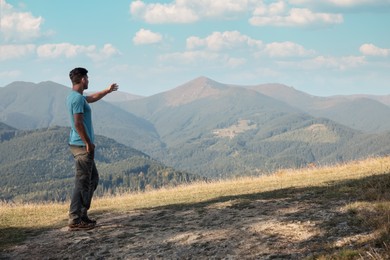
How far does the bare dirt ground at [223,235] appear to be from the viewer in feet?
22.2

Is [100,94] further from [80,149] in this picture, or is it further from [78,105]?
[80,149]

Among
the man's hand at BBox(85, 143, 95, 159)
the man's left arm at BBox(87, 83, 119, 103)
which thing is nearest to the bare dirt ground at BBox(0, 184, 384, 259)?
the man's hand at BBox(85, 143, 95, 159)

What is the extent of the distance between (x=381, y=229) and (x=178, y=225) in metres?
4.23

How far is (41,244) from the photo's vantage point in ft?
29.3

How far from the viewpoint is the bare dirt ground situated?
6.76 metres

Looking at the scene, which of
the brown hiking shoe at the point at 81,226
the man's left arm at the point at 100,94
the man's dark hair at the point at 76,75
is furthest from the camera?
the man's left arm at the point at 100,94

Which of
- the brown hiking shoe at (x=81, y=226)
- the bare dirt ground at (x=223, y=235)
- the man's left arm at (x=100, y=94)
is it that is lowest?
the bare dirt ground at (x=223, y=235)

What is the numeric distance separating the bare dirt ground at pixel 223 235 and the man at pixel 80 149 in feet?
1.36

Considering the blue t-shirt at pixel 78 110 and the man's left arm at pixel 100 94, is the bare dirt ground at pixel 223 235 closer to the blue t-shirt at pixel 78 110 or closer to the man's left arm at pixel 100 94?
the blue t-shirt at pixel 78 110

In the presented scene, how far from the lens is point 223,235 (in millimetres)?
7801

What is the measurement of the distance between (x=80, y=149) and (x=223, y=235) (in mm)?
3875

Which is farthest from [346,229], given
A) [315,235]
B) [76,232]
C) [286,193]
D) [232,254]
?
[76,232]

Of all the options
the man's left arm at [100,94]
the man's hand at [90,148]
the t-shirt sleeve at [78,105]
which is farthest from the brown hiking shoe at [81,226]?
the man's left arm at [100,94]

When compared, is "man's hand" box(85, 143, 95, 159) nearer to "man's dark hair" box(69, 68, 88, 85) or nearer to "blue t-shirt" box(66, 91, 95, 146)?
"blue t-shirt" box(66, 91, 95, 146)
